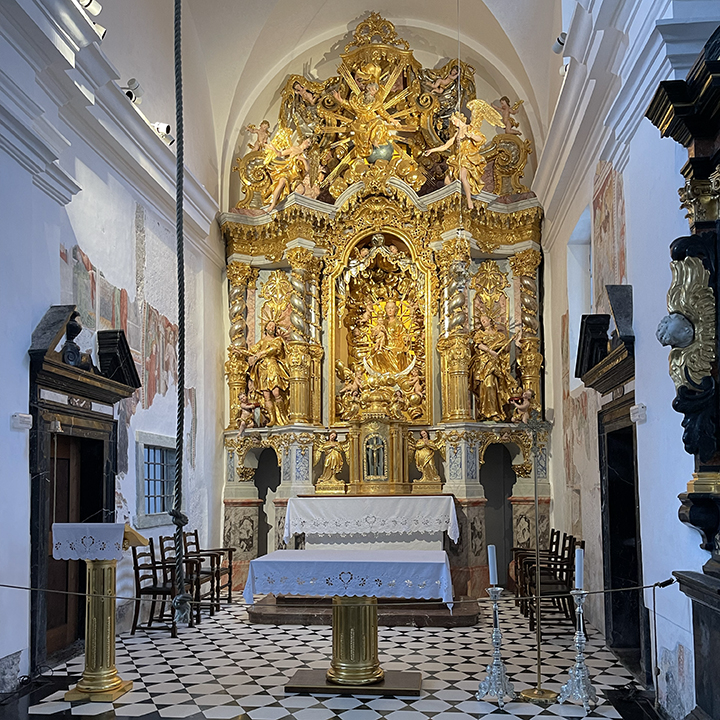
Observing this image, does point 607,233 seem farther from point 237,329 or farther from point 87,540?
point 237,329

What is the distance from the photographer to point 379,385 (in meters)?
13.7

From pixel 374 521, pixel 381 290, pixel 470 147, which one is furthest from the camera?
pixel 381 290

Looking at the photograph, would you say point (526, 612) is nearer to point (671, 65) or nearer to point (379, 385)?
point (379, 385)

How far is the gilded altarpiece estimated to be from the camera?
13.5 m

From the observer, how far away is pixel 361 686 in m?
7.11

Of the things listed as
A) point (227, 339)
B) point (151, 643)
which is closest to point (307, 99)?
point (227, 339)

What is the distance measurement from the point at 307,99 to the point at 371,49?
1.36 m

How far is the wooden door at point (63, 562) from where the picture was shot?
27.9 feet

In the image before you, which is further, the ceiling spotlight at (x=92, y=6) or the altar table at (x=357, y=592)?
the ceiling spotlight at (x=92, y=6)

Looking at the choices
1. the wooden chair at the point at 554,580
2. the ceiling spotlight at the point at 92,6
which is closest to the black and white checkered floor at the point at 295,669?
the wooden chair at the point at 554,580

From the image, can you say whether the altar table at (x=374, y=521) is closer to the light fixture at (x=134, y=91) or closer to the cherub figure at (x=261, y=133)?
the light fixture at (x=134, y=91)

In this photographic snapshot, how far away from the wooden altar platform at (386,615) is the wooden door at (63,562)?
7.44ft

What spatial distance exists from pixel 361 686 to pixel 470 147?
29.9 ft

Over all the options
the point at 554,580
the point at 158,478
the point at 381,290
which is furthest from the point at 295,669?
the point at 381,290
